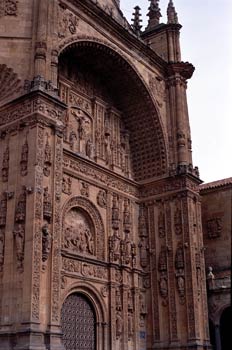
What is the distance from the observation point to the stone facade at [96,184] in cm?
1360

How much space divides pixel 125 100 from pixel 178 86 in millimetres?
2508

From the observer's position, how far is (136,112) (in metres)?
21.7

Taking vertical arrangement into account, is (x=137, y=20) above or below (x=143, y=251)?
above

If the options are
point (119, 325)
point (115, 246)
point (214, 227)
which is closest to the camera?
point (119, 325)

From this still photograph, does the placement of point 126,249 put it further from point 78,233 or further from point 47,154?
point 47,154

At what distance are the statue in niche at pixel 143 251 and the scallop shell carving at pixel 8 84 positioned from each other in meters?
8.15

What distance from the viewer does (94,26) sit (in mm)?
18672

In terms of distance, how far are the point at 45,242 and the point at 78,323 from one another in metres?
4.37

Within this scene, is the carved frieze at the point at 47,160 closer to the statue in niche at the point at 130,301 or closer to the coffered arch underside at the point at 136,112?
the coffered arch underside at the point at 136,112

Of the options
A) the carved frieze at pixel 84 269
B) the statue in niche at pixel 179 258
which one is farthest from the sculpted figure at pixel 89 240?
the statue in niche at pixel 179 258

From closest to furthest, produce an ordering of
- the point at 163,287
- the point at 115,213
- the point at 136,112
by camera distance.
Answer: the point at 115,213 → the point at 163,287 → the point at 136,112

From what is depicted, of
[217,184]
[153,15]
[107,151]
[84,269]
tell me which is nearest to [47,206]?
[84,269]

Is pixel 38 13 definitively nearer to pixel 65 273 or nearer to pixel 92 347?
pixel 65 273

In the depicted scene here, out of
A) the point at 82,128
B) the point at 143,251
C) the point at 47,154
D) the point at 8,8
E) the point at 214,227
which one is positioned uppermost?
the point at 8,8
